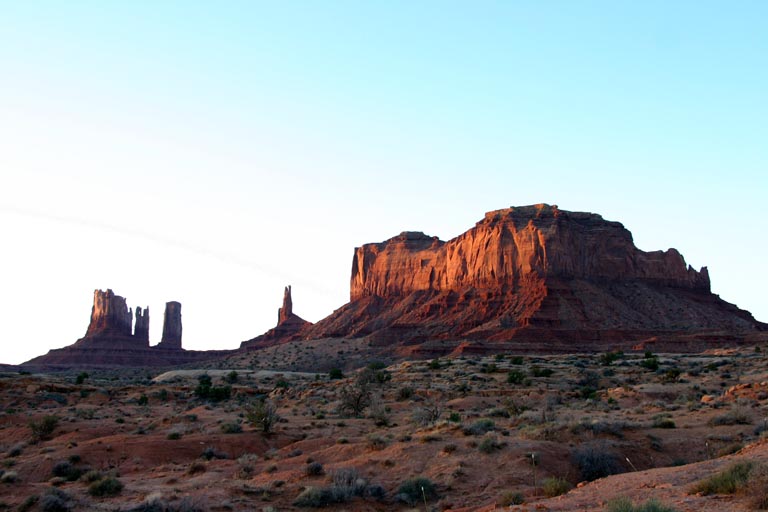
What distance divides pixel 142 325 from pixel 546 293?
92399mm

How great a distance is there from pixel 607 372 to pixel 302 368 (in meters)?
51.3

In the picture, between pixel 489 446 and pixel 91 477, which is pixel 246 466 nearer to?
pixel 91 477

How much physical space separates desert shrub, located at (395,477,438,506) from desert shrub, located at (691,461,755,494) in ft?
20.1

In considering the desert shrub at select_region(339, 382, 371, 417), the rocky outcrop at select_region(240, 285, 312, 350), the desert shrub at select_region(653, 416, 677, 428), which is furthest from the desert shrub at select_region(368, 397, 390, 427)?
the rocky outcrop at select_region(240, 285, 312, 350)

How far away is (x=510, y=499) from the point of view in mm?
15078

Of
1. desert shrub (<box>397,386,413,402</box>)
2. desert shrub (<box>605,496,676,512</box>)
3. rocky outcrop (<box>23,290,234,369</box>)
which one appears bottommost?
desert shrub (<box>605,496,676,512</box>)

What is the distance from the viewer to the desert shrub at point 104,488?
19016mm

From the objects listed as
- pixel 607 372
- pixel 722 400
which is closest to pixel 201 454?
pixel 722 400

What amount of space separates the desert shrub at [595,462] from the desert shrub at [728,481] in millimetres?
5230

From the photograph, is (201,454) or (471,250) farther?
(471,250)

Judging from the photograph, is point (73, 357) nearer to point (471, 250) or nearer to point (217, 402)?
point (471, 250)

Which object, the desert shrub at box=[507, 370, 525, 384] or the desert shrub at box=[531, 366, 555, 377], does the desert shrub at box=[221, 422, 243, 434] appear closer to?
the desert shrub at box=[507, 370, 525, 384]

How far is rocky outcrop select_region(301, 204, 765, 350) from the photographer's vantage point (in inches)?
3637

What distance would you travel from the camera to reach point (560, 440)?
21.4m
